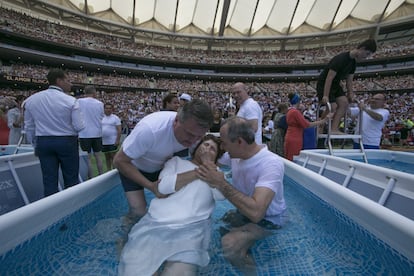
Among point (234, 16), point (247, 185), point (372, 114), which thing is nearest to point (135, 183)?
point (247, 185)

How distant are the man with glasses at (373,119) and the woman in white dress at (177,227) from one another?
3.54 m

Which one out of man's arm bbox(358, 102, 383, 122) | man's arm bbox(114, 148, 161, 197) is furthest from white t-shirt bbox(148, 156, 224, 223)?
man's arm bbox(358, 102, 383, 122)

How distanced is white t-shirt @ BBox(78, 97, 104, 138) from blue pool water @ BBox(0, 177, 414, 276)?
2.45 meters

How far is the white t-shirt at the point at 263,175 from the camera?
5.18 ft

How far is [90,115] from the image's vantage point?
175 inches

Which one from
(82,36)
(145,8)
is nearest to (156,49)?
(145,8)

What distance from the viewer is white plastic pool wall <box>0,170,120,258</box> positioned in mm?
1264

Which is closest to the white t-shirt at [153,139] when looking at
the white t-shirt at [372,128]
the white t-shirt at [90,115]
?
the white t-shirt at [90,115]

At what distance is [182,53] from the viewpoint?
129 ft

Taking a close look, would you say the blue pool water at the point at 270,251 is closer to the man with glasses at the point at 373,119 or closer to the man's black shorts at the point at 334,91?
the man's black shorts at the point at 334,91

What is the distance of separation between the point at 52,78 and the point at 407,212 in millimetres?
3661

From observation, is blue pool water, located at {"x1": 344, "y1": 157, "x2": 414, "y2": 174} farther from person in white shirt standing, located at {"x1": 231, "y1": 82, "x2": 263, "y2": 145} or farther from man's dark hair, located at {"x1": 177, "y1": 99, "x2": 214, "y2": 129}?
man's dark hair, located at {"x1": 177, "y1": 99, "x2": 214, "y2": 129}

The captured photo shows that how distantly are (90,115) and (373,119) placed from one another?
200 inches

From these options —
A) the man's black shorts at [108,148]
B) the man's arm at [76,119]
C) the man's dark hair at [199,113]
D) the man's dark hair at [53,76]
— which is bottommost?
the man's black shorts at [108,148]
